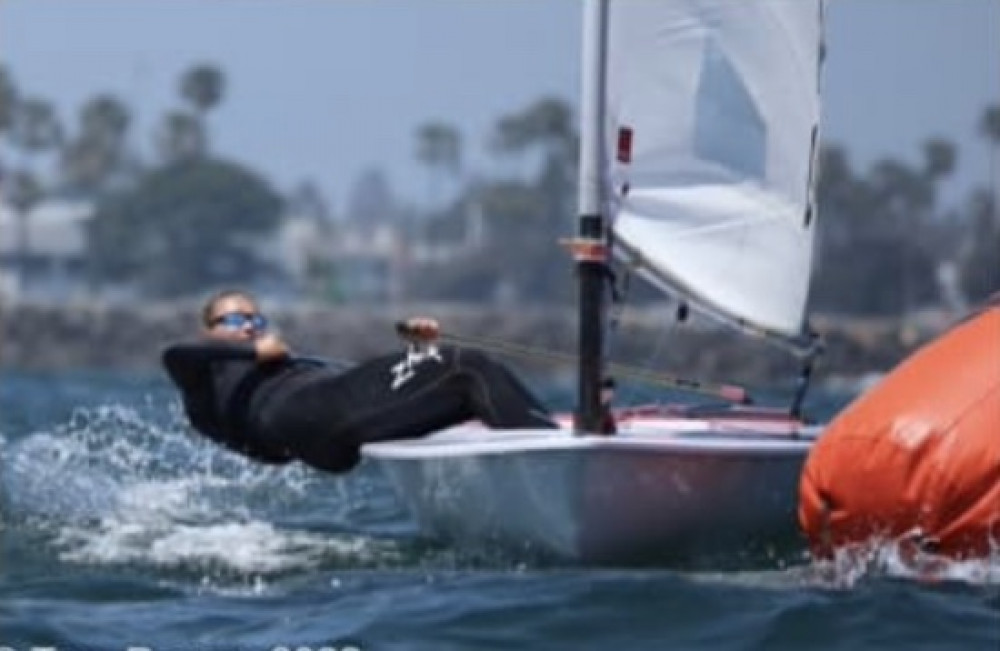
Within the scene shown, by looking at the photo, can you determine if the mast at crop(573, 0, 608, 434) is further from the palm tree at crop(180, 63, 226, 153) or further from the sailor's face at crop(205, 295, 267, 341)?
the palm tree at crop(180, 63, 226, 153)

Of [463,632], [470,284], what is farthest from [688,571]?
[470,284]

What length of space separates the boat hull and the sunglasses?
805 mm

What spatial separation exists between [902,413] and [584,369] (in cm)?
108

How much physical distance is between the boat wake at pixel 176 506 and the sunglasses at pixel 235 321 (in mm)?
740

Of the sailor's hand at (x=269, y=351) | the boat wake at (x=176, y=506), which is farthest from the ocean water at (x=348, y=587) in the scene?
the sailor's hand at (x=269, y=351)

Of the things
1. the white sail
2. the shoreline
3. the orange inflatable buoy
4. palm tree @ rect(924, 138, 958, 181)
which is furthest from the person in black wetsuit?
palm tree @ rect(924, 138, 958, 181)

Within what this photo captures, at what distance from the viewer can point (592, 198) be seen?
10.0 meters

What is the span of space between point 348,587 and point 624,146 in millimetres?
1790

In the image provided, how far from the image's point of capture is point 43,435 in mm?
13203

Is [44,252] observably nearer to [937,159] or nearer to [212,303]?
[937,159]

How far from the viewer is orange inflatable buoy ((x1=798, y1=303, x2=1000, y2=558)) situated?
29.6ft

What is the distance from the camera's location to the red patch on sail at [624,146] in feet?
33.2

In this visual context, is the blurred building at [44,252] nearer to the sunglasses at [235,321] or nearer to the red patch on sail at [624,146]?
the sunglasses at [235,321]

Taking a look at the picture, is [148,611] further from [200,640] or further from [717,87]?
[717,87]
